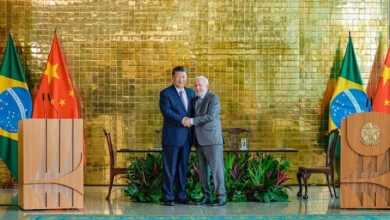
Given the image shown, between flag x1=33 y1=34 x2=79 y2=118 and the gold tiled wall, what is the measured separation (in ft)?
0.99

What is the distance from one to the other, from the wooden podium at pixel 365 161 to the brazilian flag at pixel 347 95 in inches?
135

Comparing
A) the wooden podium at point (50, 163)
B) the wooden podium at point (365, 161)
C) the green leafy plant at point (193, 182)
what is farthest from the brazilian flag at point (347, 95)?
the wooden podium at point (50, 163)

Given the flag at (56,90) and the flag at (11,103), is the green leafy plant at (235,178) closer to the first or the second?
the flag at (56,90)

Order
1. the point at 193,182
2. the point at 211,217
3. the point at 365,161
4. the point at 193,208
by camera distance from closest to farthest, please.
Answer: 1. the point at 211,217
2. the point at 365,161
3. the point at 193,208
4. the point at 193,182

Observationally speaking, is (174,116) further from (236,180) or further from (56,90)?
(56,90)

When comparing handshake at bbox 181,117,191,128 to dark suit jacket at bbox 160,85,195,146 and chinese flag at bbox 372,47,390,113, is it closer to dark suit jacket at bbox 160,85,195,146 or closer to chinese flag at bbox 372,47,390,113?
dark suit jacket at bbox 160,85,195,146

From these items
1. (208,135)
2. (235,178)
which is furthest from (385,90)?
(208,135)

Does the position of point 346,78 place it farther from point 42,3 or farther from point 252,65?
point 42,3

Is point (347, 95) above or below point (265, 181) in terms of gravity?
above

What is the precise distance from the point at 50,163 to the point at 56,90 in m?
3.41

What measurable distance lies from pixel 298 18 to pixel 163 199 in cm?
438

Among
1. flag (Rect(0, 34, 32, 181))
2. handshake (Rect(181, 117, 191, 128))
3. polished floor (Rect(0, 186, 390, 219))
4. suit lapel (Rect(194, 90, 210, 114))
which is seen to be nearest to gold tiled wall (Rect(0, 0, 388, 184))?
flag (Rect(0, 34, 32, 181))

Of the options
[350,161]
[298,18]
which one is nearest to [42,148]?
[350,161]

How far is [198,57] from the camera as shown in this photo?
1238 cm
